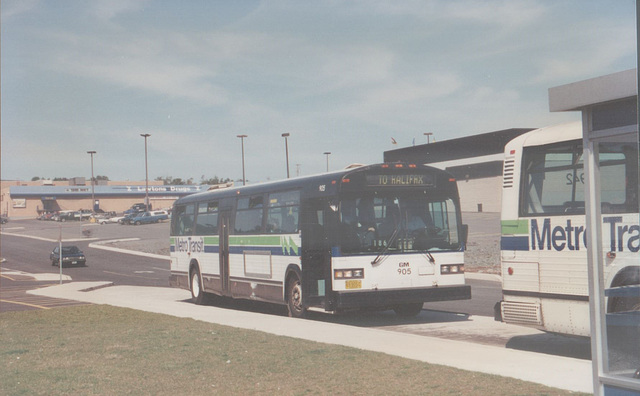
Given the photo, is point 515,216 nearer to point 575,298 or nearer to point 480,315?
point 575,298

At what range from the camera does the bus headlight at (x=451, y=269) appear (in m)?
15.8

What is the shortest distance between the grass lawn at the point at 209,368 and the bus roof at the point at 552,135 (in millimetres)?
3888

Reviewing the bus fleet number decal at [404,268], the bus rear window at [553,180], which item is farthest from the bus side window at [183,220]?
the bus rear window at [553,180]

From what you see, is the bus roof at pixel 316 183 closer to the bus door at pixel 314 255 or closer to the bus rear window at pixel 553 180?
the bus door at pixel 314 255

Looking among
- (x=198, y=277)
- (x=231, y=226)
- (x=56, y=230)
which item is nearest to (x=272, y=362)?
(x=231, y=226)

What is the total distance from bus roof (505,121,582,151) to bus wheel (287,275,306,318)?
6286mm

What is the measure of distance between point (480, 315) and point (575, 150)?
21.2ft

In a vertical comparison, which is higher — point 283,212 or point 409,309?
point 283,212

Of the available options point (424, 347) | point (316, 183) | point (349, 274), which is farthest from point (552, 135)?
point (316, 183)

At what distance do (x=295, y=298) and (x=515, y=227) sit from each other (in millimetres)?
6546

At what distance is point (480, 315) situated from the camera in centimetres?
1655

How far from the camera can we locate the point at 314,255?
53.2 feet

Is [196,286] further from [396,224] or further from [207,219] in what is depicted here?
[396,224]

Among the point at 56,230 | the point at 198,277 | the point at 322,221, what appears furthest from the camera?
the point at 56,230
